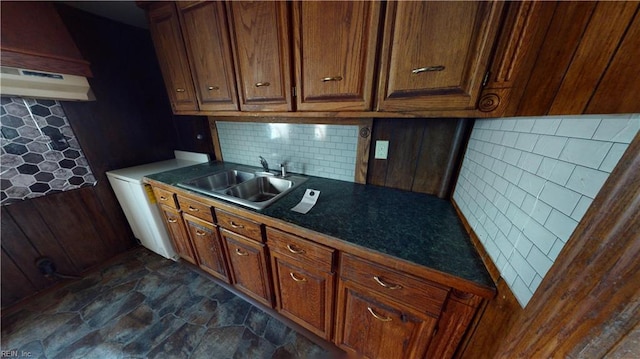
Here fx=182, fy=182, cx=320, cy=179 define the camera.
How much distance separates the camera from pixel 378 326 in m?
0.87

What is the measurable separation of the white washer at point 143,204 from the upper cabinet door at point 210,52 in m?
0.83

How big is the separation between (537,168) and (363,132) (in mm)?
803

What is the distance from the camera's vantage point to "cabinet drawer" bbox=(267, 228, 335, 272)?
85 centimetres

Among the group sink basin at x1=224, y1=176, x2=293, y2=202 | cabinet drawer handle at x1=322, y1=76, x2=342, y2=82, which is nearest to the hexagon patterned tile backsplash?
sink basin at x1=224, y1=176, x2=293, y2=202

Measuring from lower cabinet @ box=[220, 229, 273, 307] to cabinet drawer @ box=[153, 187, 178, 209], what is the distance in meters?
0.53

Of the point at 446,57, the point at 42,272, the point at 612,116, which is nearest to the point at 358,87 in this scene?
the point at 446,57

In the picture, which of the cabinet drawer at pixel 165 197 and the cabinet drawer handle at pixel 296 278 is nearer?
the cabinet drawer handle at pixel 296 278

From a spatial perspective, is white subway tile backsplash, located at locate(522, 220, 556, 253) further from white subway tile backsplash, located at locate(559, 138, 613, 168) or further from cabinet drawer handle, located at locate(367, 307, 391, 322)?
cabinet drawer handle, located at locate(367, 307, 391, 322)

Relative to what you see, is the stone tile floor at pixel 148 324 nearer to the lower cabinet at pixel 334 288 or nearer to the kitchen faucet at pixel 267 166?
the lower cabinet at pixel 334 288

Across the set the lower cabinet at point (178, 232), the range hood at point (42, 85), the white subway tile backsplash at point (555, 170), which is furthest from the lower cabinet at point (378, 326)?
the range hood at point (42, 85)

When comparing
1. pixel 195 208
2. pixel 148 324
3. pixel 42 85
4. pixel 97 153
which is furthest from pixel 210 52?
→ pixel 148 324

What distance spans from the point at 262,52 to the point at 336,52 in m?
0.43

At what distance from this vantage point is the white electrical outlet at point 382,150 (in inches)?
46.5

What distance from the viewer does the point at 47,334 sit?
1.26m
